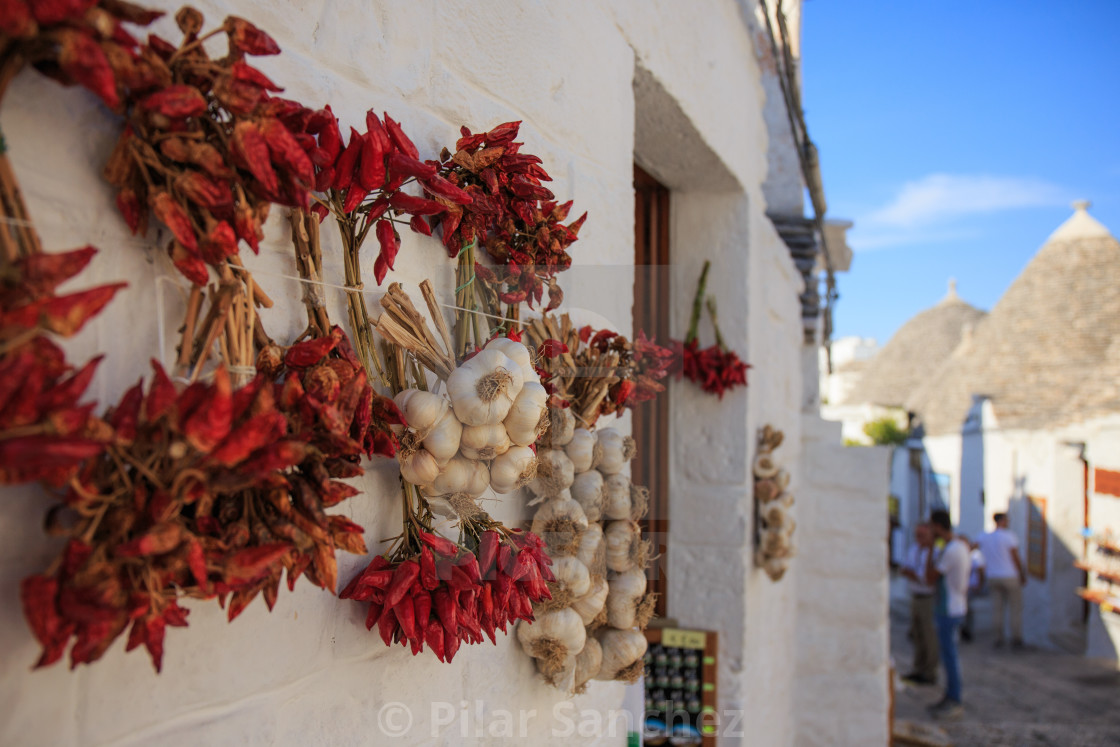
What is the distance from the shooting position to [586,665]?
50.3 inches

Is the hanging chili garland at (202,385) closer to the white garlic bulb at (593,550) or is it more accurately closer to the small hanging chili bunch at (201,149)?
the small hanging chili bunch at (201,149)

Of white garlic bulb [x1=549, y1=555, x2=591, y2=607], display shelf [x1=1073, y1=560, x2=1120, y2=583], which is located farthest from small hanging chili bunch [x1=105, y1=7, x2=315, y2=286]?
display shelf [x1=1073, y1=560, x2=1120, y2=583]

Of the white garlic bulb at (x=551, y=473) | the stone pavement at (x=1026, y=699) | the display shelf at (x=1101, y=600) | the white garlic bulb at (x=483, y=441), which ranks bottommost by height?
the stone pavement at (x=1026, y=699)

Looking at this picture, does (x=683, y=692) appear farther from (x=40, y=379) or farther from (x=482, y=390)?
(x=40, y=379)

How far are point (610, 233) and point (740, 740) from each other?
1960 millimetres

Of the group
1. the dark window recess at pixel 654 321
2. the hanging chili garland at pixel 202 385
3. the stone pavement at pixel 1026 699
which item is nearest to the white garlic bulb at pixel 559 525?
the hanging chili garland at pixel 202 385

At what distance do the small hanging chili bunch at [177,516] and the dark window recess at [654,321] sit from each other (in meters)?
2.03

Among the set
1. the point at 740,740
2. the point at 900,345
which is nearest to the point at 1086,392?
the point at 740,740

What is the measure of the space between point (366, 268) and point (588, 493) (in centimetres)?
59

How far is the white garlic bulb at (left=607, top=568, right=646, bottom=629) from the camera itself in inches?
52.2

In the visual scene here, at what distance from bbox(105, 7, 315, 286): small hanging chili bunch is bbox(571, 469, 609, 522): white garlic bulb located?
791 millimetres

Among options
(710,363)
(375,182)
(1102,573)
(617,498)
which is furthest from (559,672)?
(1102,573)

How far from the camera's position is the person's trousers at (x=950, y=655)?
5.82 m

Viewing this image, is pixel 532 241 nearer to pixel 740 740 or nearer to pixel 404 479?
pixel 404 479
